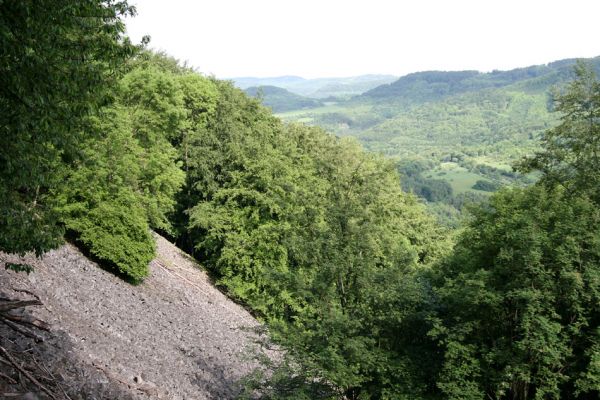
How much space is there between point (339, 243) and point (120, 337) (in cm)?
859

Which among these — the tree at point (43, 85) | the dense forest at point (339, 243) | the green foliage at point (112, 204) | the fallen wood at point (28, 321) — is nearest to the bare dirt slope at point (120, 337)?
the fallen wood at point (28, 321)

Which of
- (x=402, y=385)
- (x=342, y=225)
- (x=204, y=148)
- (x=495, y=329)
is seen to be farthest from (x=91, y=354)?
(x=204, y=148)

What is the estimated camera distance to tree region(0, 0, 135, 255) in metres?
9.30

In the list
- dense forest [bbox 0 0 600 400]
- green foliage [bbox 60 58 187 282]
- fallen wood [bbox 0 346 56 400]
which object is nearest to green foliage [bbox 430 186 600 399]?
dense forest [bbox 0 0 600 400]

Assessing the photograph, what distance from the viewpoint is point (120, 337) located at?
18953 millimetres

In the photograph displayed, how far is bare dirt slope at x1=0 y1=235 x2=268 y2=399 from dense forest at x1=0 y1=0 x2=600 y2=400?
6.55 feet

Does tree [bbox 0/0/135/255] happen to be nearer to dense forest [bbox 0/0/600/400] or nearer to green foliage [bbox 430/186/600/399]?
dense forest [bbox 0/0/600/400]

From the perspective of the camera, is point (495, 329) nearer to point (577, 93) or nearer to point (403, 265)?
point (403, 265)

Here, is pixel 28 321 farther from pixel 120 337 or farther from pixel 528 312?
pixel 528 312

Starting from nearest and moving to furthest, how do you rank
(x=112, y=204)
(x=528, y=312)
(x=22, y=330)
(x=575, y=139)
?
(x=22, y=330)
(x=528, y=312)
(x=575, y=139)
(x=112, y=204)

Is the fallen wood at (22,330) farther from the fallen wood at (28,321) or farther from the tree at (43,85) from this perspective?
the tree at (43,85)

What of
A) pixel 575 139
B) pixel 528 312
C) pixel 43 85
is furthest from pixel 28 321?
pixel 575 139

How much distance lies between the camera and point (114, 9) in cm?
1129

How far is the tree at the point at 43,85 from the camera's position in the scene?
930 centimetres
